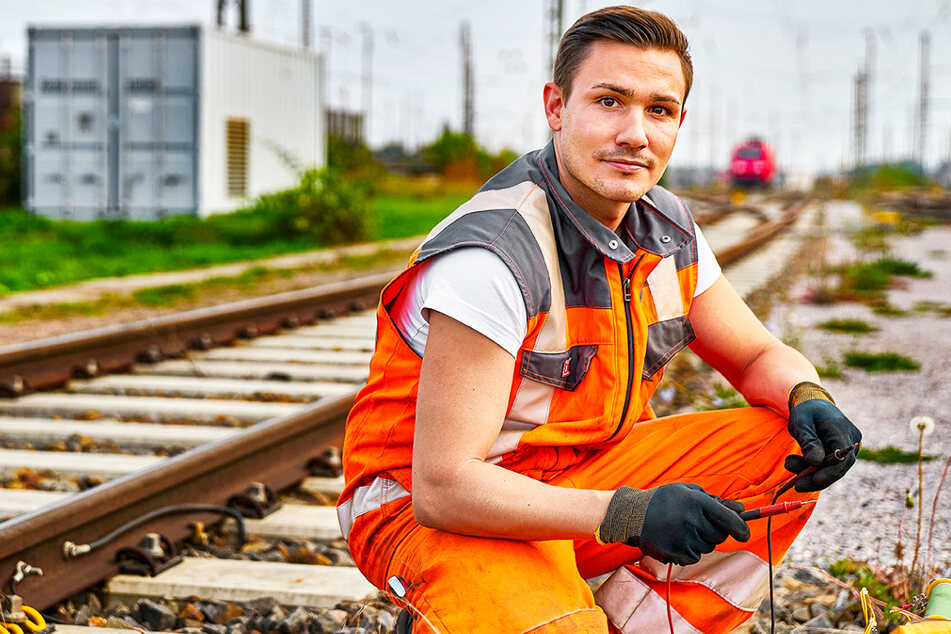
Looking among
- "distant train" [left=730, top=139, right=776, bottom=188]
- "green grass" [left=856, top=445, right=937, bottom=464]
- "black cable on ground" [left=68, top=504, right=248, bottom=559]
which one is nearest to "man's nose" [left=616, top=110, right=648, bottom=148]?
"black cable on ground" [left=68, top=504, right=248, bottom=559]

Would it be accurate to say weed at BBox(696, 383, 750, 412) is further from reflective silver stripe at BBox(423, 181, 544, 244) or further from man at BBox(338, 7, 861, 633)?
reflective silver stripe at BBox(423, 181, 544, 244)

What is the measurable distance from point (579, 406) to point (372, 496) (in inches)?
19.9

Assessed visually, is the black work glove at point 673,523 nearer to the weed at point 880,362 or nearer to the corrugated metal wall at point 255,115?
the weed at point 880,362

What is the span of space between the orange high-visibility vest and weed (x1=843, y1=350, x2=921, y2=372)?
4370 millimetres

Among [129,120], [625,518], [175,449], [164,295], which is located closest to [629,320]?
[625,518]

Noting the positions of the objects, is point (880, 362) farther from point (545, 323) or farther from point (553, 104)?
point (545, 323)

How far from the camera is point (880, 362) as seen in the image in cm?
642

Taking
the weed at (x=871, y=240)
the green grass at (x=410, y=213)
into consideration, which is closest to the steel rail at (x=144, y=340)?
the green grass at (x=410, y=213)

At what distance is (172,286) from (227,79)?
10865mm

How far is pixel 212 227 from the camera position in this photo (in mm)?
15891

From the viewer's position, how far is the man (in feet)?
6.69

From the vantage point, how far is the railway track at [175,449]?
9.96 ft

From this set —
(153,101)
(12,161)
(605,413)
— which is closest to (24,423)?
(605,413)

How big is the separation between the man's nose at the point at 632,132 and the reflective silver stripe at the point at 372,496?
2.91ft
